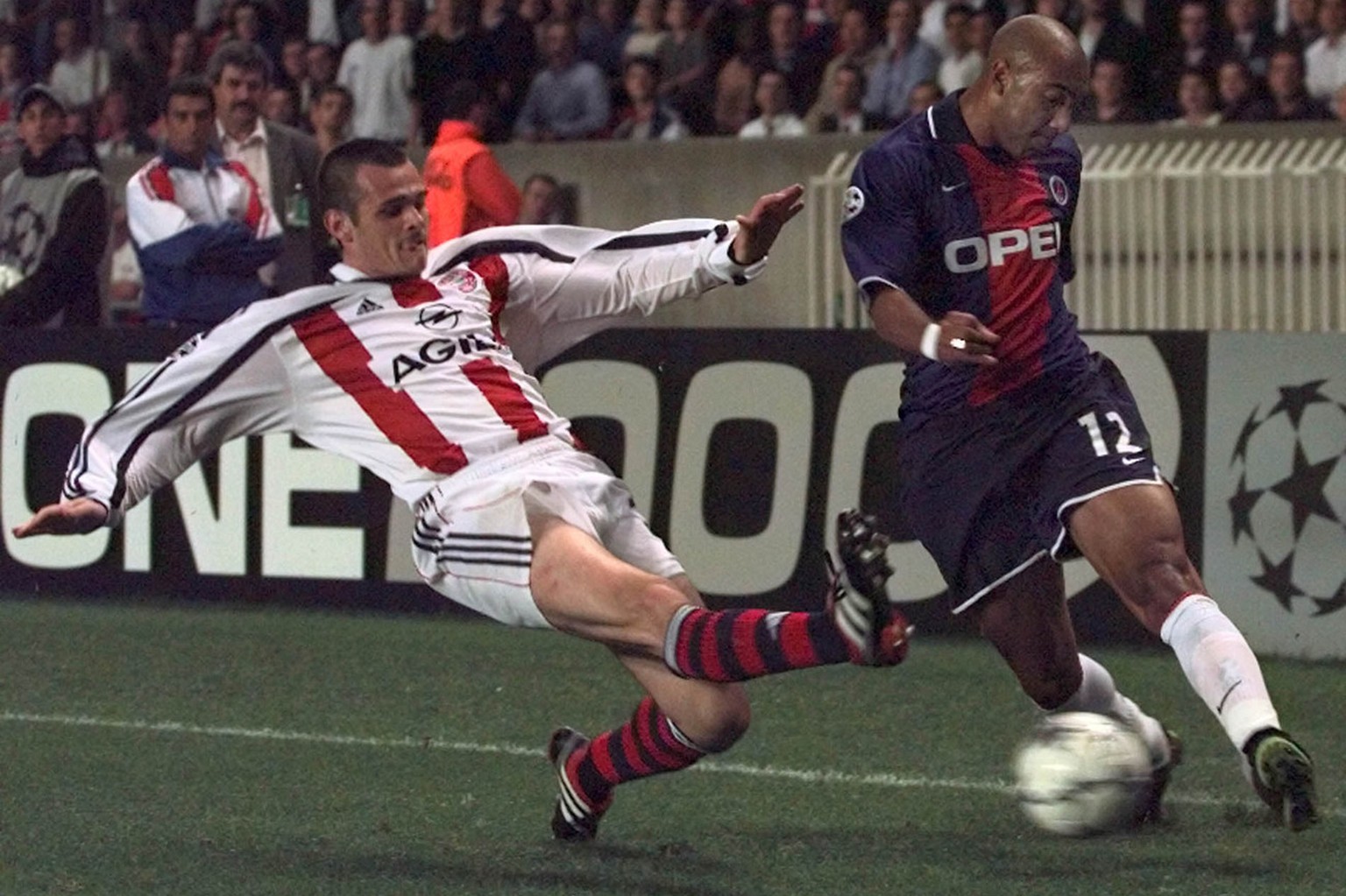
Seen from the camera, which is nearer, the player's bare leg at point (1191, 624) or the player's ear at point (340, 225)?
the player's bare leg at point (1191, 624)

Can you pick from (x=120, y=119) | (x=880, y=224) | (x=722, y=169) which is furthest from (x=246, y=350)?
(x=120, y=119)

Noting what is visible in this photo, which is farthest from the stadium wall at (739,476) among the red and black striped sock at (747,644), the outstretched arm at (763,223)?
the red and black striped sock at (747,644)

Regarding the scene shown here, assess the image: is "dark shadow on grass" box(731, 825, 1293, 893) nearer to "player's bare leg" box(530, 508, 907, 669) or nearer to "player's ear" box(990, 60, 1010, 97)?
"player's bare leg" box(530, 508, 907, 669)

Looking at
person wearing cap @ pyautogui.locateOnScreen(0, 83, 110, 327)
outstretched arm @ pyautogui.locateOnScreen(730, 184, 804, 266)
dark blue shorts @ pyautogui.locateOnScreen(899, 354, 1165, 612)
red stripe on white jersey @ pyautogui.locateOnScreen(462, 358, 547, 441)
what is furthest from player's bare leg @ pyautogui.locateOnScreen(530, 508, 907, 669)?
person wearing cap @ pyautogui.locateOnScreen(0, 83, 110, 327)

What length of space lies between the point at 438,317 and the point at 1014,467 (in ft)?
4.52

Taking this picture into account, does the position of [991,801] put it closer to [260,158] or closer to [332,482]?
[332,482]

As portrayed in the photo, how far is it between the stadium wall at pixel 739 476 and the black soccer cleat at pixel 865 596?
14.2 ft

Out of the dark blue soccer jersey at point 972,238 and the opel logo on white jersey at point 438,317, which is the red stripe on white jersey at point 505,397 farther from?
the dark blue soccer jersey at point 972,238

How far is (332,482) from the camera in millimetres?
10078

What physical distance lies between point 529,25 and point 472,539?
10677 millimetres

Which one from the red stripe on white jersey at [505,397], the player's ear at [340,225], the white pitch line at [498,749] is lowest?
the white pitch line at [498,749]

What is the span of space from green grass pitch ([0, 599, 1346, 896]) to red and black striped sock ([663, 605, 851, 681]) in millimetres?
544

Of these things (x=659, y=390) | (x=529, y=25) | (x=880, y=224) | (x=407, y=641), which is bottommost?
(x=407, y=641)

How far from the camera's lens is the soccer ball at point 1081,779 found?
5.20 meters
